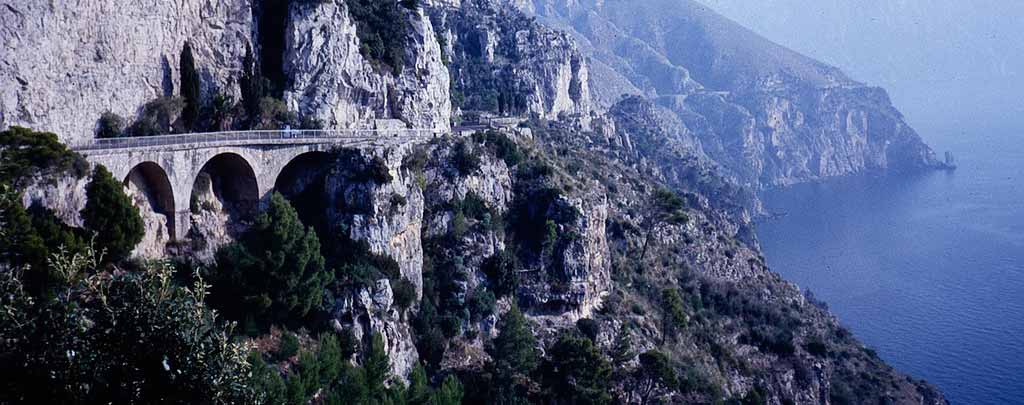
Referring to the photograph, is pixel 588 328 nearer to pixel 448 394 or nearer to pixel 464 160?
pixel 464 160

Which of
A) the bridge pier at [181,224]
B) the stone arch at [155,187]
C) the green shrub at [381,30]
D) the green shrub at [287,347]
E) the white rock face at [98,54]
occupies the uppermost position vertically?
the green shrub at [381,30]

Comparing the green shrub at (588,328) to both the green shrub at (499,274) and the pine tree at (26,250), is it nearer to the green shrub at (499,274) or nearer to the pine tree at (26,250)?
the green shrub at (499,274)

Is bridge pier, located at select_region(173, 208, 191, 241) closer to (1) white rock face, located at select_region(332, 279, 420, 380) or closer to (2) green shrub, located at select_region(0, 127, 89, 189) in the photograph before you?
(2) green shrub, located at select_region(0, 127, 89, 189)

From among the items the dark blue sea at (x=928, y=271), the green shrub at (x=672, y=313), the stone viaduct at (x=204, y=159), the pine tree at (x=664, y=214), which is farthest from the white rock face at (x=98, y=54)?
the dark blue sea at (x=928, y=271)

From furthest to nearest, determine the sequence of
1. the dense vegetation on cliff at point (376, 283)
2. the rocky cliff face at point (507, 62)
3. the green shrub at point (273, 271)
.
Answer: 1. the rocky cliff face at point (507, 62)
2. the green shrub at point (273, 271)
3. the dense vegetation on cliff at point (376, 283)

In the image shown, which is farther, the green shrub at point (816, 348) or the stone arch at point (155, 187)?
the green shrub at point (816, 348)

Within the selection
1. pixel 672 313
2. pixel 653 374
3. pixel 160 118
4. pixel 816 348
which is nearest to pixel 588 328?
pixel 653 374

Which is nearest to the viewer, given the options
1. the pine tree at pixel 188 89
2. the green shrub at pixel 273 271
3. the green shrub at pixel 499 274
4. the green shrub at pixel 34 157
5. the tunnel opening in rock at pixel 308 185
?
the green shrub at pixel 34 157
